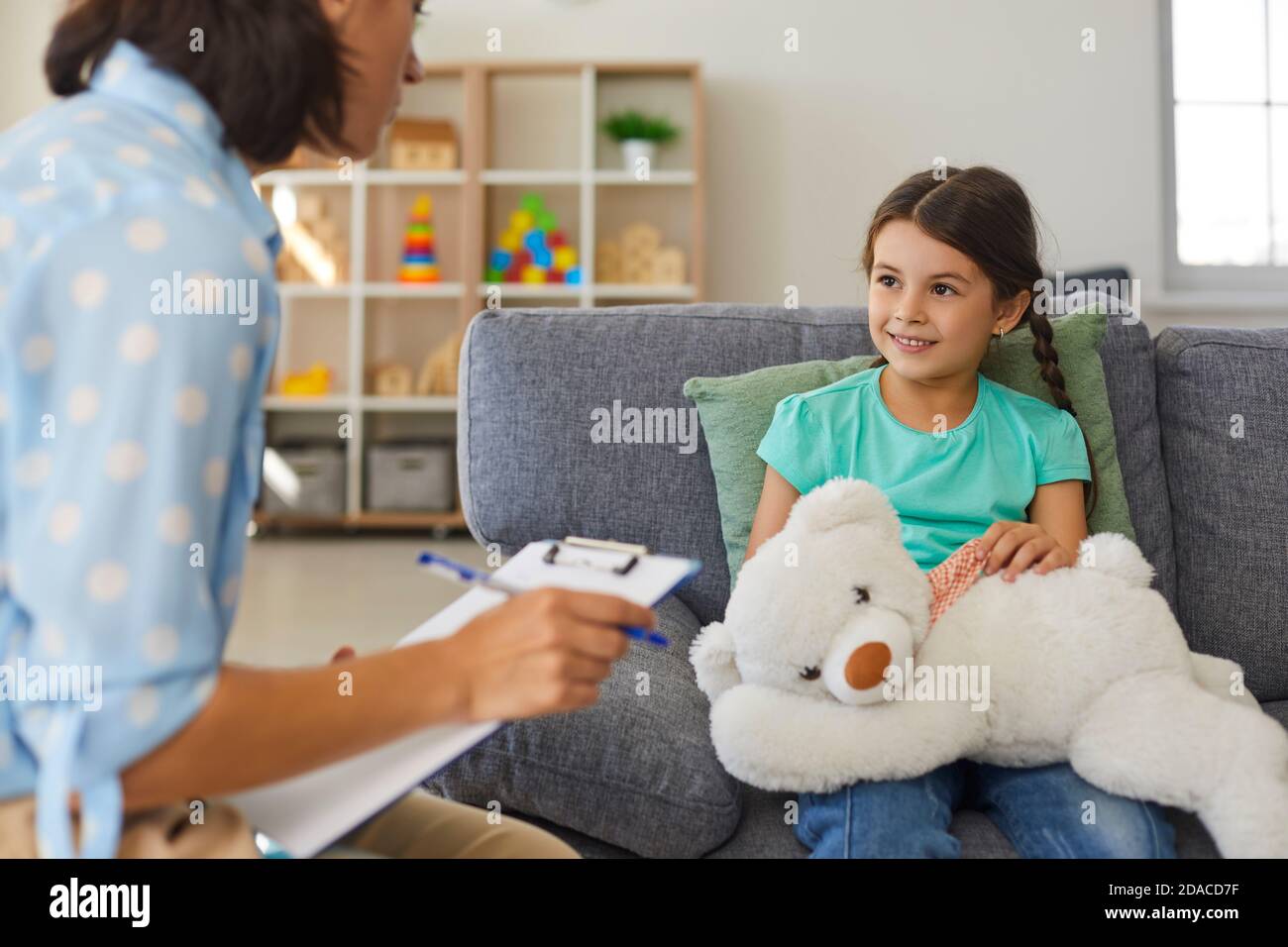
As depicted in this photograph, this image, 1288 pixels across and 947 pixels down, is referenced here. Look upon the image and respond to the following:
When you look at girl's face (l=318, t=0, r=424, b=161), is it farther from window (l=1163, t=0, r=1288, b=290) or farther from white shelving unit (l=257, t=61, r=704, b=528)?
window (l=1163, t=0, r=1288, b=290)

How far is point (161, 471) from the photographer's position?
0.55 meters

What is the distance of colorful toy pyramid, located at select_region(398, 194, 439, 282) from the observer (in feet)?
15.2

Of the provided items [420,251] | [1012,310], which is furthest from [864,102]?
[1012,310]

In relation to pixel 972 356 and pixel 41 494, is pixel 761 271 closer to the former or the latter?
pixel 972 356

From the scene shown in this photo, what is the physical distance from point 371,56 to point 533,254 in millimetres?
3932

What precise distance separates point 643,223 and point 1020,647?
3881 millimetres

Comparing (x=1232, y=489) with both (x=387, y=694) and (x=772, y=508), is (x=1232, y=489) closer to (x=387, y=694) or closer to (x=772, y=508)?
(x=772, y=508)

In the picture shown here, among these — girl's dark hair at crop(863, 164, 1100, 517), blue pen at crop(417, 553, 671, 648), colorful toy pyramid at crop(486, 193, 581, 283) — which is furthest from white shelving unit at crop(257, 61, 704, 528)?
blue pen at crop(417, 553, 671, 648)

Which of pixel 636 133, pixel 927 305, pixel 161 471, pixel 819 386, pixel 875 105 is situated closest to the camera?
pixel 161 471

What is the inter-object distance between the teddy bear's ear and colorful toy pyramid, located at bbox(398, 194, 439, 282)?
3816 millimetres

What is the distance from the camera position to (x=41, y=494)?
55 centimetres

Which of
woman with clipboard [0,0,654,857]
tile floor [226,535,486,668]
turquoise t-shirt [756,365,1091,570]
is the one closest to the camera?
woman with clipboard [0,0,654,857]

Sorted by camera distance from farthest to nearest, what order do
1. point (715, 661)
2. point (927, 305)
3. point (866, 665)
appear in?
point (927, 305) < point (715, 661) < point (866, 665)

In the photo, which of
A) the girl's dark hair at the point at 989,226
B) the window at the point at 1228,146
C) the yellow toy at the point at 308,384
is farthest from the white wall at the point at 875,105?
the girl's dark hair at the point at 989,226
